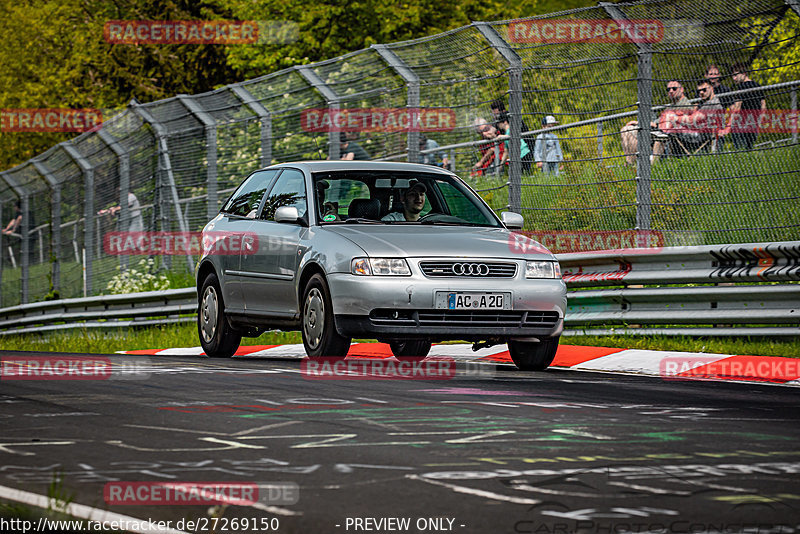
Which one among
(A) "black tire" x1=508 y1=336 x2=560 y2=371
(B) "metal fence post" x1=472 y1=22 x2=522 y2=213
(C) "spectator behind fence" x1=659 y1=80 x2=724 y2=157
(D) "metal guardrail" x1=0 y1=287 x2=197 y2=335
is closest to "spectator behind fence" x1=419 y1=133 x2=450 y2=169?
(B) "metal fence post" x1=472 y1=22 x2=522 y2=213

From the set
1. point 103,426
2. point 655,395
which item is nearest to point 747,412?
point 655,395

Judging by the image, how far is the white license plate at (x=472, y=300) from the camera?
10.4 metres

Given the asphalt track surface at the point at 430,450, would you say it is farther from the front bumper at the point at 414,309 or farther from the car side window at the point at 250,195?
the car side window at the point at 250,195

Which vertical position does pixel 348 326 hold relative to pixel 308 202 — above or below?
below

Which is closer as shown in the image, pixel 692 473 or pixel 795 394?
pixel 692 473

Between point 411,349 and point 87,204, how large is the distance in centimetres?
1202

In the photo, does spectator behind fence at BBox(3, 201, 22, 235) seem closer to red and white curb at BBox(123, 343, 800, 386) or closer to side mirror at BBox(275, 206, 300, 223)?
red and white curb at BBox(123, 343, 800, 386)

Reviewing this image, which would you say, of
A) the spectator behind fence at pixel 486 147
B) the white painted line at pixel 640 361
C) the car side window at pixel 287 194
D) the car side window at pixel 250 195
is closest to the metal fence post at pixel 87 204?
the spectator behind fence at pixel 486 147

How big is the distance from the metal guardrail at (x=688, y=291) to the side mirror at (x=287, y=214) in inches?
130

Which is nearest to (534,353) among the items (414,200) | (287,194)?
(414,200)

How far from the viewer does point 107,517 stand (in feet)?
15.8

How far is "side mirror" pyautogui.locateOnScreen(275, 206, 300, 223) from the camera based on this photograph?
1145 centimetres

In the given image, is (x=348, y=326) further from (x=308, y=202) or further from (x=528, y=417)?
(x=528, y=417)

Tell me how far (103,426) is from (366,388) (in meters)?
2.27
